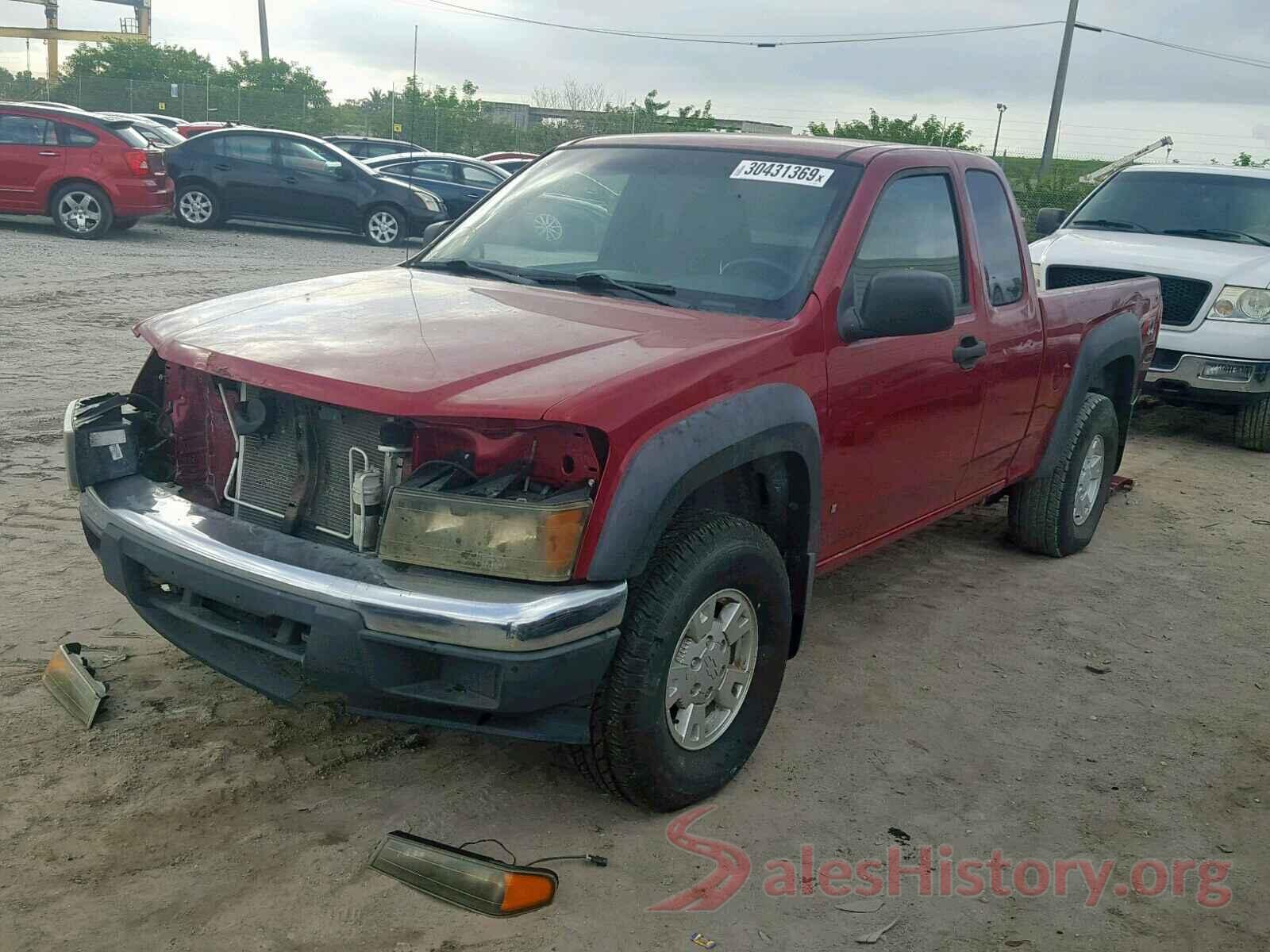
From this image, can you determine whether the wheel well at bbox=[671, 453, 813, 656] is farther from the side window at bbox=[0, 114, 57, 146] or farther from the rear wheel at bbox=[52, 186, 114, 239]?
the side window at bbox=[0, 114, 57, 146]

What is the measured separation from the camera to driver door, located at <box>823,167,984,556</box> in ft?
12.7

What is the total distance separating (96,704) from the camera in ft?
11.8

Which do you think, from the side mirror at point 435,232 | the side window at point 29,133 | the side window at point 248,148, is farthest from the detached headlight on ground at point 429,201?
the side mirror at point 435,232

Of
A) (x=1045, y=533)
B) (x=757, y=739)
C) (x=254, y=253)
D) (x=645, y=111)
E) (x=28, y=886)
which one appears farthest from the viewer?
(x=645, y=111)

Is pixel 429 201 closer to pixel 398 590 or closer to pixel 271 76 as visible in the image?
pixel 398 590

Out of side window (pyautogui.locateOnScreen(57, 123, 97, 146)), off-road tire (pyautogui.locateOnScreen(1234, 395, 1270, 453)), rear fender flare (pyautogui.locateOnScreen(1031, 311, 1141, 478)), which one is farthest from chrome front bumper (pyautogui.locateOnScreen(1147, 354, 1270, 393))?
side window (pyautogui.locateOnScreen(57, 123, 97, 146))

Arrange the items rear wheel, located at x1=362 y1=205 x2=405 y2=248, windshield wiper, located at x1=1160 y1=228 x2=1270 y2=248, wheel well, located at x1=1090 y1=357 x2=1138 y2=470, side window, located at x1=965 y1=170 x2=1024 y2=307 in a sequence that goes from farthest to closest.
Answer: rear wheel, located at x1=362 y1=205 x2=405 y2=248 < windshield wiper, located at x1=1160 y1=228 x2=1270 y2=248 < wheel well, located at x1=1090 y1=357 x2=1138 y2=470 < side window, located at x1=965 y1=170 x2=1024 y2=307

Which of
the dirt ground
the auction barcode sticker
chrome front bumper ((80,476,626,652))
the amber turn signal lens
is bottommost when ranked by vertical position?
the dirt ground

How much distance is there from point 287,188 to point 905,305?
14565 mm

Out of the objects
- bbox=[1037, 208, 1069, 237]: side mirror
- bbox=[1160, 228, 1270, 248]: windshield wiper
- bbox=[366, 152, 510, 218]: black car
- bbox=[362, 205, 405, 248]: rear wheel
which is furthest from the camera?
bbox=[366, 152, 510, 218]: black car

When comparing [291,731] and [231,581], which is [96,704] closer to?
[291,731]

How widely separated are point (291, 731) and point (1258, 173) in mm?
8837

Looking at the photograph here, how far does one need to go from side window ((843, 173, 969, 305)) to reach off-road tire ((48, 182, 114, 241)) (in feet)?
40.6

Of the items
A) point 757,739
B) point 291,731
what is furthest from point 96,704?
point 757,739
